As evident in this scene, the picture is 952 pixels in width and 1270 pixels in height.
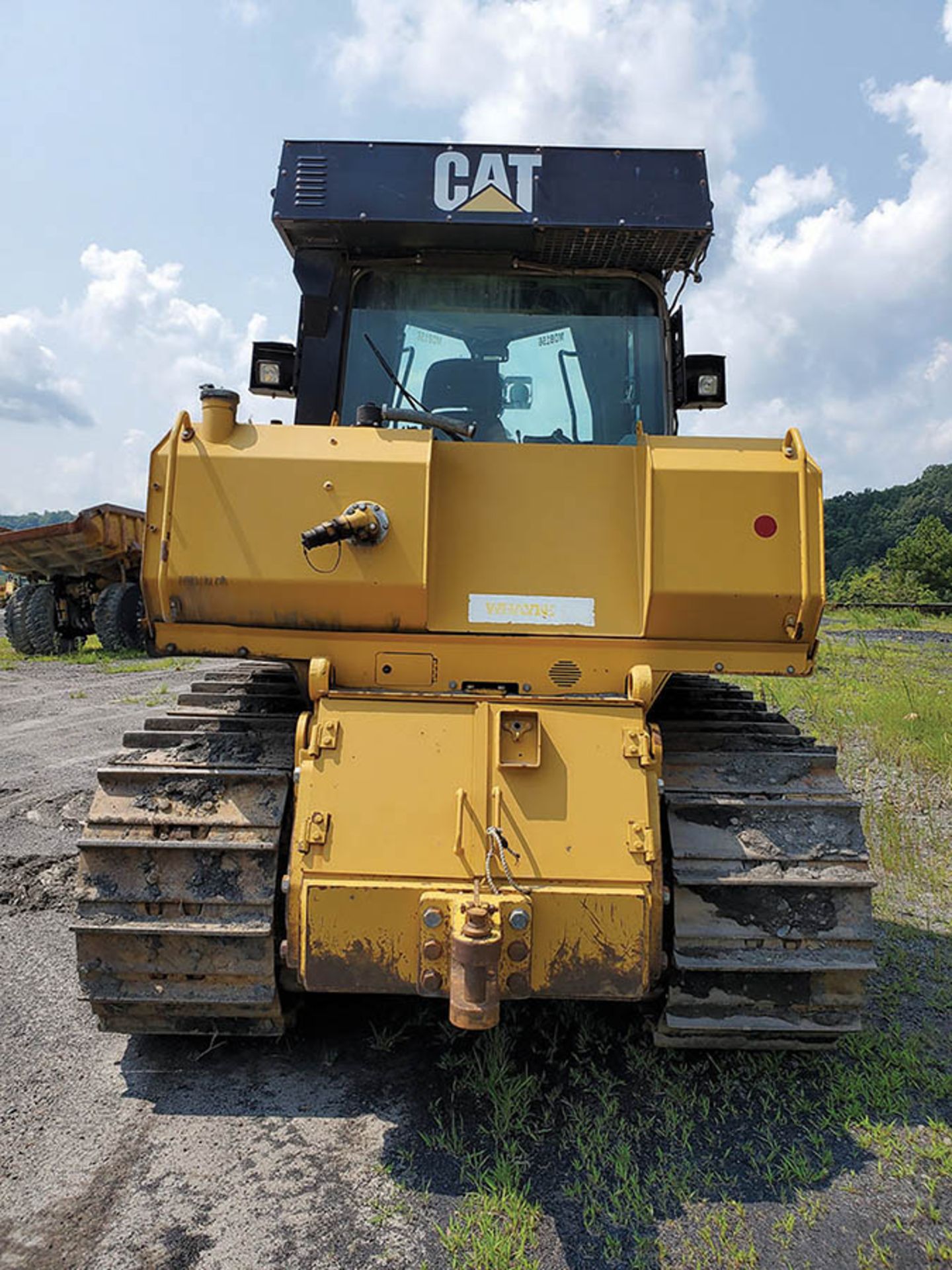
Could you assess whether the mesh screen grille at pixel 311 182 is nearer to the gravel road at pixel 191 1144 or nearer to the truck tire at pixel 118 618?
the gravel road at pixel 191 1144

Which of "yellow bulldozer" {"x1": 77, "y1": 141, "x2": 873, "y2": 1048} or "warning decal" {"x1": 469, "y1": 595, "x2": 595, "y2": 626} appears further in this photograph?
"warning decal" {"x1": 469, "y1": 595, "x2": 595, "y2": 626}

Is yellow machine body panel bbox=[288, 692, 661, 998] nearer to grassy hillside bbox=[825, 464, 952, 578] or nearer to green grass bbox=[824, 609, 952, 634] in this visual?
green grass bbox=[824, 609, 952, 634]

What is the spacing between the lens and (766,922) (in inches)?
118

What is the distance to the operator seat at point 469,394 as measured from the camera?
4266 millimetres

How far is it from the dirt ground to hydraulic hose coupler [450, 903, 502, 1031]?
1.65ft

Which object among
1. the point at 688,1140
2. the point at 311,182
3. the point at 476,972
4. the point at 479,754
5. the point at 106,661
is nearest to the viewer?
the point at 476,972

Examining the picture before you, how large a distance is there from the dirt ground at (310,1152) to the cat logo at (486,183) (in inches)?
138

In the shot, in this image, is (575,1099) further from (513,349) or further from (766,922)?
(513,349)

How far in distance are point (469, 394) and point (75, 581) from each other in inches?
635

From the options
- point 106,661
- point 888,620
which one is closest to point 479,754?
point 106,661

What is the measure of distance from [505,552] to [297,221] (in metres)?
1.92

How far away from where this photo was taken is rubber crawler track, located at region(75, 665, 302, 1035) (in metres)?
2.99

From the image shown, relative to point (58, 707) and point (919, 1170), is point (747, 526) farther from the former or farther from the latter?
point (58, 707)

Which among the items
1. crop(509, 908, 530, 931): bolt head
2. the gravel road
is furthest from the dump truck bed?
crop(509, 908, 530, 931): bolt head
